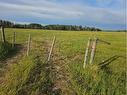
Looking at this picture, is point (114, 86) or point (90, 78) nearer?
point (114, 86)

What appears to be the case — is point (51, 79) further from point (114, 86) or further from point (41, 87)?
point (114, 86)

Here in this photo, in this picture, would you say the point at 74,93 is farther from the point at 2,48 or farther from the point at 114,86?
the point at 2,48

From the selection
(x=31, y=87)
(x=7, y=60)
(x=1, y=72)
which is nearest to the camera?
(x=31, y=87)

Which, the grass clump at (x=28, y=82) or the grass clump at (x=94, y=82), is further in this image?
the grass clump at (x=94, y=82)

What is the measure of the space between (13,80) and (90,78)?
9.06 ft

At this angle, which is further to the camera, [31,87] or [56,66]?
[56,66]

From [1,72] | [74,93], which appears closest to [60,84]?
[74,93]

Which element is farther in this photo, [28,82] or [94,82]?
[94,82]

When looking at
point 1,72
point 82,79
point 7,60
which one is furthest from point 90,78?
point 7,60

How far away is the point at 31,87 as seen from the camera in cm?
995

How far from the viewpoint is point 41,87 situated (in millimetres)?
10297

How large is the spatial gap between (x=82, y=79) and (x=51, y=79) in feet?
3.67

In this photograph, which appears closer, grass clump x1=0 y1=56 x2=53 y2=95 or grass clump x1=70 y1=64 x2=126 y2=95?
A: grass clump x1=0 y1=56 x2=53 y2=95

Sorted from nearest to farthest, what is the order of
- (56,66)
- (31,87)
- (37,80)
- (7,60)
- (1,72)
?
1. (31,87)
2. (37,80)
3. (1,72)
4. (56,66)
5. (7,60)
